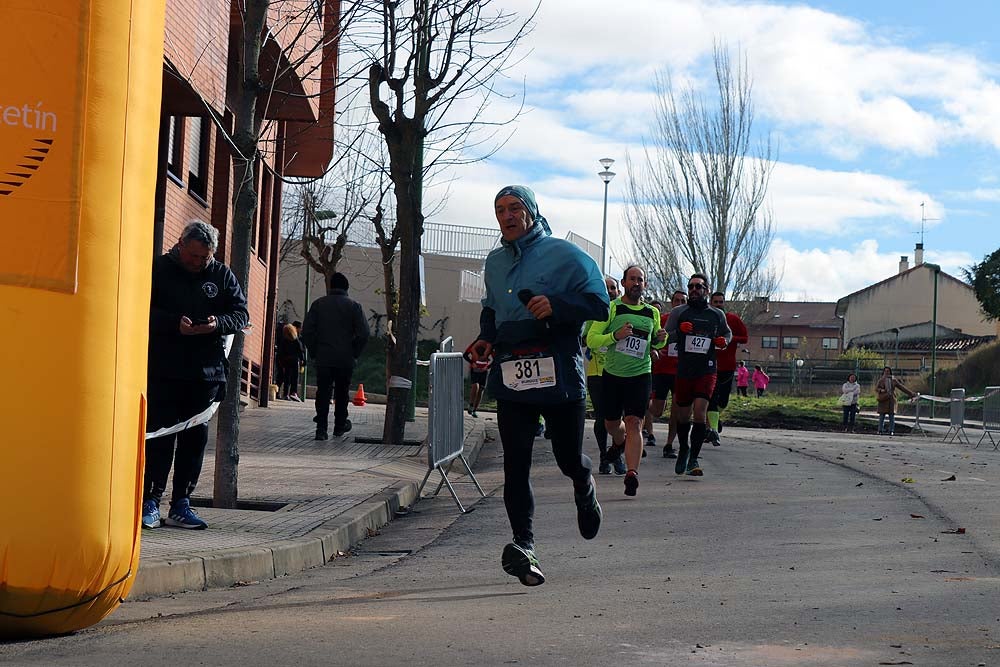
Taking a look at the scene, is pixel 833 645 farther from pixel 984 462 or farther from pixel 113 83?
pixel 984 462

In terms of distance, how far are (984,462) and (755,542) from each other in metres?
10.1

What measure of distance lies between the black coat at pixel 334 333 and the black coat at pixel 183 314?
25.5 feet

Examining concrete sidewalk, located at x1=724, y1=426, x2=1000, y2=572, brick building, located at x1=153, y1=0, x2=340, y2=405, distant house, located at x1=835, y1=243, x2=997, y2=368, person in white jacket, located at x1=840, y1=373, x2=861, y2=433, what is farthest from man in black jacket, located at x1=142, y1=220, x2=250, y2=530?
distant house, located at x1=835, y1=243, x2=997, y2=368

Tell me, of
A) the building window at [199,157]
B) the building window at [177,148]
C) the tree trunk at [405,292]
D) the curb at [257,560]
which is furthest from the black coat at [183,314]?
the building window at [199,157]

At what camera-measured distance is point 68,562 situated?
16.5 ft

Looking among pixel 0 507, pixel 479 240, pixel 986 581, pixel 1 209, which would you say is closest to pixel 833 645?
pixel 986 581

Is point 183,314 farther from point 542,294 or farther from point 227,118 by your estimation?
point 227,118

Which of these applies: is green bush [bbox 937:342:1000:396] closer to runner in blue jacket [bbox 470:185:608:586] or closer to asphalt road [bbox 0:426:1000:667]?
asphalt road [bbox 0:426:1000:667]

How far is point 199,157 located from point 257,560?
1527cm

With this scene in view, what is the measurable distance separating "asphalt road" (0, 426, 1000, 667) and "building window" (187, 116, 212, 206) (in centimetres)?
1157

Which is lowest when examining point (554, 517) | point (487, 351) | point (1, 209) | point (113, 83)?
point (554, 517)

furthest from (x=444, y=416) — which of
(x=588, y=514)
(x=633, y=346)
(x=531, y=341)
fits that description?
(x=531, y=341)

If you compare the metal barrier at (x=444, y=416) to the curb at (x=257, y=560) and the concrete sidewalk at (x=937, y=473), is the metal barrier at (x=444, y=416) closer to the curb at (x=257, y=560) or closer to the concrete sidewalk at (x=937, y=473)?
the curb at (x=257, y=560)

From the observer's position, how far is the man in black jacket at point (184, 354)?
26.7 feet
